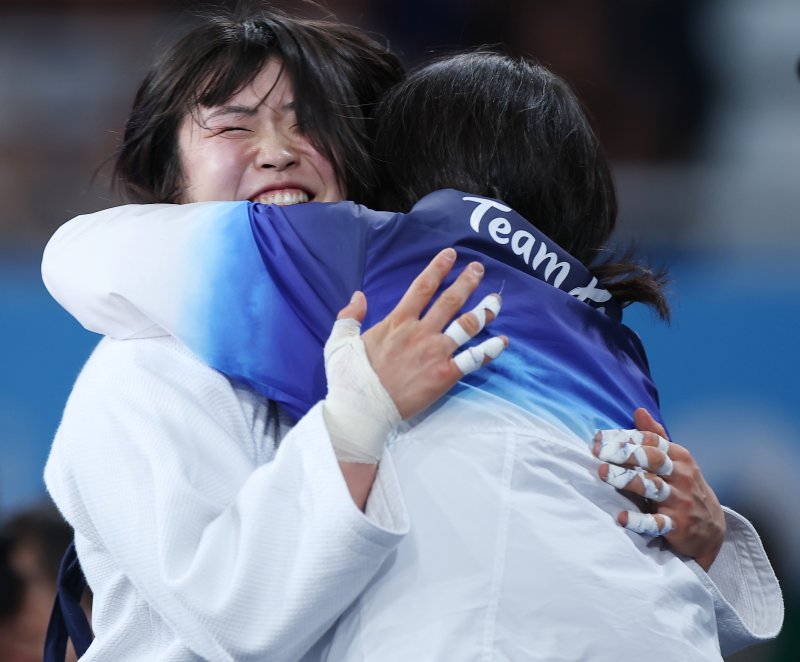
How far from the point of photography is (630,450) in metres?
1.18

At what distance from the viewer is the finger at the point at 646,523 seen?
3.81 feet

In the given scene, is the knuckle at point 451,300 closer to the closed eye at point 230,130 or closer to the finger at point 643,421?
the finger at point 643,421

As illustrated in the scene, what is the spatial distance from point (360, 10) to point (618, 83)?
624 millimetres

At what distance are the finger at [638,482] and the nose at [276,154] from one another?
54cm

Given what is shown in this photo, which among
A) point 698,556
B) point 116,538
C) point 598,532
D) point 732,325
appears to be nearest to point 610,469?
point 598,532

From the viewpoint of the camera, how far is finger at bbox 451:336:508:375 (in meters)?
1.08

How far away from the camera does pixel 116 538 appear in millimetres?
1056

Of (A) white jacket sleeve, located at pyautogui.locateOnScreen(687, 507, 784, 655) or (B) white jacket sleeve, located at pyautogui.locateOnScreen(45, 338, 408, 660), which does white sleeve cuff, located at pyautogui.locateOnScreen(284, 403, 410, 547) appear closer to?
(B) white jacket sleeve, located at pyautogui.locateOnScreen(45, 338, 408, 660)

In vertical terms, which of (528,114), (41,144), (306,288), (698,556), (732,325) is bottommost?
(41,144)

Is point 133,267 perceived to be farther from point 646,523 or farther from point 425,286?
point 646,523

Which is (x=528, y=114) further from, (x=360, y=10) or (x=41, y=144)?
(x=41, y=144)

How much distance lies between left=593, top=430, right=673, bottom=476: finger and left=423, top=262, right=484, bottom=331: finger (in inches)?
8.1

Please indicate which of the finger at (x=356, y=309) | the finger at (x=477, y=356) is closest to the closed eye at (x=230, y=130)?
the finger at (x=356, y=309)

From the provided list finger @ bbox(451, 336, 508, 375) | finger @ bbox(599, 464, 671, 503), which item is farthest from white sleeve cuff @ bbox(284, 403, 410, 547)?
finger @ bbox(599, 464, 671, 503)
